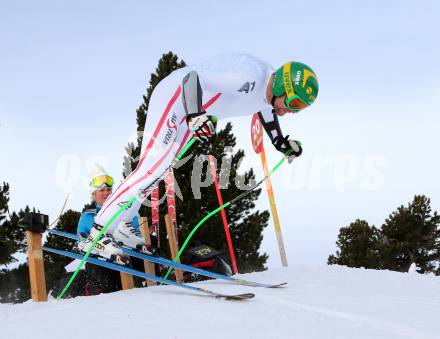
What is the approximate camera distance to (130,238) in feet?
15.7

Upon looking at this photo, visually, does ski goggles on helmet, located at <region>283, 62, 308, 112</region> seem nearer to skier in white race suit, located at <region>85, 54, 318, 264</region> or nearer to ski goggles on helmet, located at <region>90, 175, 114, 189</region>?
skier in white race suit, located at <region>85, 54, 318, 264</region>

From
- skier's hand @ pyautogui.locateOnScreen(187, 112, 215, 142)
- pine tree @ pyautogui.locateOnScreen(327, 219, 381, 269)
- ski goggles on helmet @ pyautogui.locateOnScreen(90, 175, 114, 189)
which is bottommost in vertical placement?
pine tree @ pyautogui.locateOnScreen(327, 219, 381, 269)

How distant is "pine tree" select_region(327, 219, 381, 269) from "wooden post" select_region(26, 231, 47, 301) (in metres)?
24.4

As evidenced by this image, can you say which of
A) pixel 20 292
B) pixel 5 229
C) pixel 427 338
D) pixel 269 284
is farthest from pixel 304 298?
pixel 20 292

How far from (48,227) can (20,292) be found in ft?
76.4

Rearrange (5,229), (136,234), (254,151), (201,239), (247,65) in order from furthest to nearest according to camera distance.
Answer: (5,229)
(201,239)
(254,151)
(136,234)
(247,65)

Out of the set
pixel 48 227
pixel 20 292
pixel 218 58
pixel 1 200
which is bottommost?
pixel 20 292

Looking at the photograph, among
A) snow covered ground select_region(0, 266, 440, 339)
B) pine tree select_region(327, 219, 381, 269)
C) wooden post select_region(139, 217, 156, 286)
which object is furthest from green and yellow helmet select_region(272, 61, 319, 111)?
pine tree select_region(327, 219, 381, 269)

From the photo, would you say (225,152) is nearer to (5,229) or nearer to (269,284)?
(5,229)

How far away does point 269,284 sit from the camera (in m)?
4.84

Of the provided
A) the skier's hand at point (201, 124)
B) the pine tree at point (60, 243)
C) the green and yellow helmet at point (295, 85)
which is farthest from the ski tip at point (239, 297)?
the pine tree at point (60, 243)

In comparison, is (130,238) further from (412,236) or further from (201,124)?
(412,236)

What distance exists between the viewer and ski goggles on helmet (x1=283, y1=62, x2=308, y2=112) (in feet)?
14.1

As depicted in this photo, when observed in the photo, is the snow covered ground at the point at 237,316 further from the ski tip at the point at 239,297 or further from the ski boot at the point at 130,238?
the ski boot at the point at 130,238
